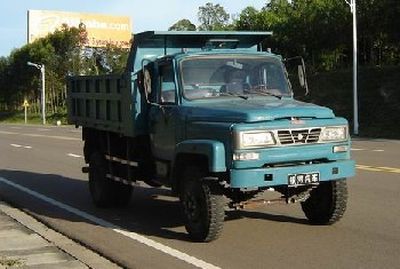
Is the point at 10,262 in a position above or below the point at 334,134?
below

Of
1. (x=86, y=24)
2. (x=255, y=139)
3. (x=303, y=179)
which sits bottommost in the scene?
(x=303, y=179)

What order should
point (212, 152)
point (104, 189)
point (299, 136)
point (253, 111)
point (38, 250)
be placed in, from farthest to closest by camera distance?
point (104, 189), point (38, 250), point (299, 136), point (253, 111), point (212, 152)

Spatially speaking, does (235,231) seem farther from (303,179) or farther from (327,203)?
(303,179)

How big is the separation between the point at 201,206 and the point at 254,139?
1.07m

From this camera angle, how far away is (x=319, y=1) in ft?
180

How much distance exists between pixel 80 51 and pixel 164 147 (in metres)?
72.1

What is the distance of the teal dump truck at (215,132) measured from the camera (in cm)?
818

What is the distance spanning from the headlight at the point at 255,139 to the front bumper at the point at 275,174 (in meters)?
0.28

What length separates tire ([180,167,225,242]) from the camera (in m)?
8.32

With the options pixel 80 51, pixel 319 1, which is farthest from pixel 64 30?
pixel 319 1

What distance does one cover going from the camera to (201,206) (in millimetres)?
8492

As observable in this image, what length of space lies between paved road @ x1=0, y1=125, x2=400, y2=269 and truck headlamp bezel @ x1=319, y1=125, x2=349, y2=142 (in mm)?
1187

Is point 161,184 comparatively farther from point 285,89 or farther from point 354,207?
point 354,207

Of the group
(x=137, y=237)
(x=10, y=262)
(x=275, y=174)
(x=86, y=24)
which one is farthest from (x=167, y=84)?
(x=86, y=24)
